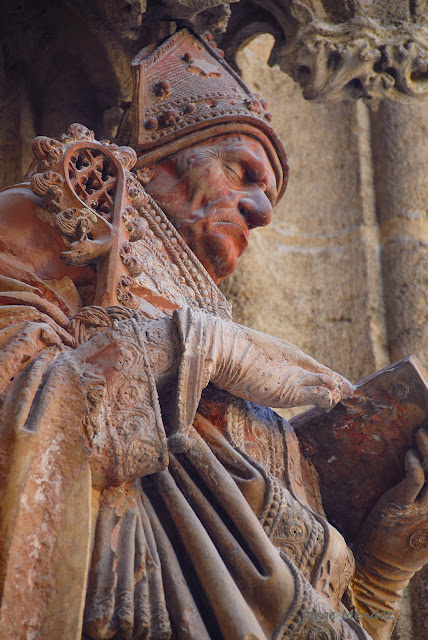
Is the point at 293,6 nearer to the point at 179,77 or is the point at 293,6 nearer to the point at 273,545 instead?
Result: the point at 179,77

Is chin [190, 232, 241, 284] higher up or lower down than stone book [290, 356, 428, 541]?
higher up

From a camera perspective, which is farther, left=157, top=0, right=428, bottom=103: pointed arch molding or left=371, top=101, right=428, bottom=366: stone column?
left=371, top=101, right=428, bottom=366: stone column

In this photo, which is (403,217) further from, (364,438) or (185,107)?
(364,438)

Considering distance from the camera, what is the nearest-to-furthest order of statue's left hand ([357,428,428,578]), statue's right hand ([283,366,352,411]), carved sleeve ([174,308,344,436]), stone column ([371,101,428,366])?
carved sleeve ([174,308,344,436]), statue's right hand ([283,366,352,411]), statue's left hand ([357,428,428,578]), stone column ([371,101,428,366])

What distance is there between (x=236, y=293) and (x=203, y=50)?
85cm

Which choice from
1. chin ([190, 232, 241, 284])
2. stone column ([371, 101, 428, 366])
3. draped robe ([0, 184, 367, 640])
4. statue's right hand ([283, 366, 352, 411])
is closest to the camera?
draped robe ([0, 184, 367, 640])

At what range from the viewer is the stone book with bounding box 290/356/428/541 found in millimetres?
2381

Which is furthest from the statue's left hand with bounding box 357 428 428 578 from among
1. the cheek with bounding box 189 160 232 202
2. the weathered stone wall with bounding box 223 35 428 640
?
the weathered stone wall with bounding box 223 35 428 640

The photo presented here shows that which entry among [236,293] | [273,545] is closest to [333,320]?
[236,293]

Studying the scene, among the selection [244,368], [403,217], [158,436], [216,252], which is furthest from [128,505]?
[403,217]

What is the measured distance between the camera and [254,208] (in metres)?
2.85

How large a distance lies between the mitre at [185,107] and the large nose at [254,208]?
0.23 m

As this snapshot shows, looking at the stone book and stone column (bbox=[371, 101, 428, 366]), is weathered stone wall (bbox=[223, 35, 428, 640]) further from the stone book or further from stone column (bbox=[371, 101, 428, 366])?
the stone book

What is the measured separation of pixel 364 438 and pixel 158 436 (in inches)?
28.7
